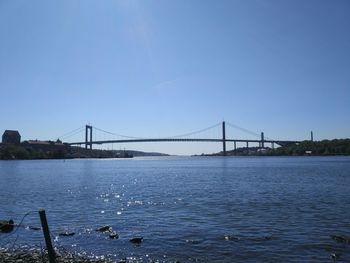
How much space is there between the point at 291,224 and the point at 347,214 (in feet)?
15.8

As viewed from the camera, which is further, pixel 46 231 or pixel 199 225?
pixel 199 225

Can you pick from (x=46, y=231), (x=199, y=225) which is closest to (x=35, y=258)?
(x=46, y=231)

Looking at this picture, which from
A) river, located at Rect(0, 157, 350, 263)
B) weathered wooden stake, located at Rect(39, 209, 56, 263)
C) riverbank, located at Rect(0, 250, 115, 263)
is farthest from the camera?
river, located at Rect(0, 157, 350, 263)

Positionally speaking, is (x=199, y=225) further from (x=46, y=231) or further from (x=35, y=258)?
(x=46, y=231)

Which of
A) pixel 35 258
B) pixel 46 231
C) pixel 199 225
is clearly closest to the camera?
pixel 46 231

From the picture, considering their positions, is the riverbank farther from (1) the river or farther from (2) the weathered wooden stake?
(2) the weathered wooden stake

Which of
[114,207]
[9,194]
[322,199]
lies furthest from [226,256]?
[9,194]

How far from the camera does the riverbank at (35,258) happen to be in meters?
14.7

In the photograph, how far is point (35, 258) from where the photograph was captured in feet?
49.2

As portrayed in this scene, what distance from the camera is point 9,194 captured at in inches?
1598

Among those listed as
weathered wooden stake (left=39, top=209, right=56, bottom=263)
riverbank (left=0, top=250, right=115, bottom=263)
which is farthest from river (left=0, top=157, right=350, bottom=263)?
weathered wooden stake (left=39, top=209, right=56, bottom=263)

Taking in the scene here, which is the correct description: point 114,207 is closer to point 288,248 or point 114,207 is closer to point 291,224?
point 291,224

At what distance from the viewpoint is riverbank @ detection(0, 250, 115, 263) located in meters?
14.7

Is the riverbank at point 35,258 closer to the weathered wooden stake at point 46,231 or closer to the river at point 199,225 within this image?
the river at point 199,225
